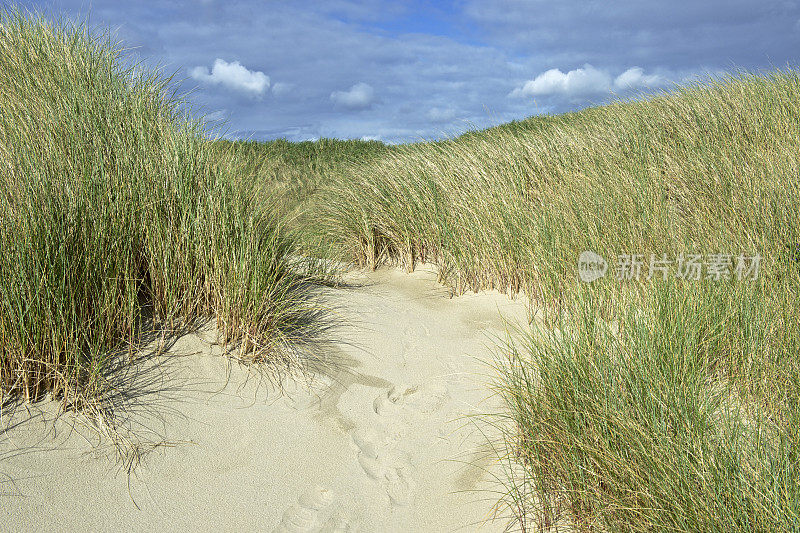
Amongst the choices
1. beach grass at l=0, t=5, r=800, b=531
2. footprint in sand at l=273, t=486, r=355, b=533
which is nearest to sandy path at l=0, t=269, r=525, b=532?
footprint in sand at l=273, t=486, r=355, b=533

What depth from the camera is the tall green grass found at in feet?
6.69

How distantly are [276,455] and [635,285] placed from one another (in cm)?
265

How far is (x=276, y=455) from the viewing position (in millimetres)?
2941

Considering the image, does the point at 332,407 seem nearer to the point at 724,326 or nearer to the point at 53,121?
the point at 724,326

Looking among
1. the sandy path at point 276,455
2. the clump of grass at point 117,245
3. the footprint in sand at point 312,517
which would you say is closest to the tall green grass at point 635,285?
the sandy path at point 276,455

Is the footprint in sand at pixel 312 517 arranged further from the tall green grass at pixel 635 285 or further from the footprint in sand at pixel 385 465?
the tall green grass at pixel 635 285

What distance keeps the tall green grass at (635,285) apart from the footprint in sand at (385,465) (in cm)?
52

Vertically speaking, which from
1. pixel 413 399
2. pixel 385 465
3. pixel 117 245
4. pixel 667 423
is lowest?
pixel 385 465

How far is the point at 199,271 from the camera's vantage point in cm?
355

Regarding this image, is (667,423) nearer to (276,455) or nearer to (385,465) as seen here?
(385,465)

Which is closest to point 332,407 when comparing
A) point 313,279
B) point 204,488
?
point 204,488

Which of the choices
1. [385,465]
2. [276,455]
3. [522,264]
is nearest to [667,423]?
[385,465]

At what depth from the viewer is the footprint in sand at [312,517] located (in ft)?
8.26

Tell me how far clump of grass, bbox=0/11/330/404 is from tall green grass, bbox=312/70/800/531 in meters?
1.55
